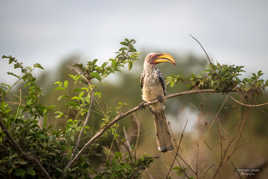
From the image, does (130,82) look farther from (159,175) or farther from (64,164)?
(64,164)

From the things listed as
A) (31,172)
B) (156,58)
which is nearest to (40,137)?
(31,172)

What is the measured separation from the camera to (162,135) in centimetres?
350

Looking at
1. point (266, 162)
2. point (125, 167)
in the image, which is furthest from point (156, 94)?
point (266, 162)

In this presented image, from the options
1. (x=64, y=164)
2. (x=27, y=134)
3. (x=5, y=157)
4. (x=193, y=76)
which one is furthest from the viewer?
(x=193, y=76)

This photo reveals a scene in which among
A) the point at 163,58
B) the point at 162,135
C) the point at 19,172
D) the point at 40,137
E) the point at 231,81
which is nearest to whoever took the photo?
the point at 19,172

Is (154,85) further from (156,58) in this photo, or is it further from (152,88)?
(156,58)

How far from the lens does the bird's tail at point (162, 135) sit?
3.33 metres

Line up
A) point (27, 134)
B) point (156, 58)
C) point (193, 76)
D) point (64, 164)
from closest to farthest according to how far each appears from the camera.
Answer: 1. point (27, 134)
2. point (64, 164)
3. point (193, 76)
4. point (156, 58)

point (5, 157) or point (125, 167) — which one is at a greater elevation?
point (5, 157)

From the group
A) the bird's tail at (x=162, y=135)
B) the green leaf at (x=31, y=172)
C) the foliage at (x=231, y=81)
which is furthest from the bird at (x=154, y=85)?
the green leaf at (x=31, y=172)

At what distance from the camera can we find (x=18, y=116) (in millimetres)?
2051

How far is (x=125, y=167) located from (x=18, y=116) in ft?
3.32

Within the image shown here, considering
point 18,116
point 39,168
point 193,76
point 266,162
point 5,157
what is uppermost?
point 193,76

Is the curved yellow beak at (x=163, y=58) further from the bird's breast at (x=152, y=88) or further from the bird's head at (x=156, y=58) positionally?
the bird's breast at (x=152, y=88)
